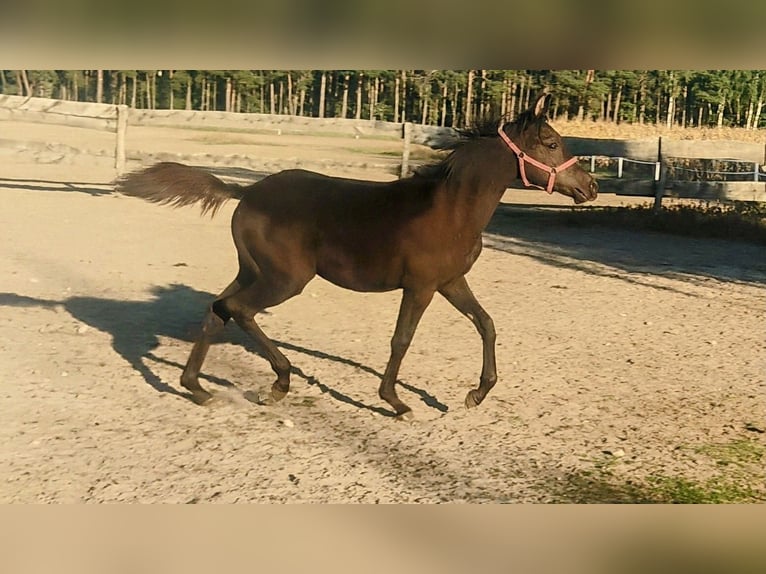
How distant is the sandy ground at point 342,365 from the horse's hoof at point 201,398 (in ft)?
0.24

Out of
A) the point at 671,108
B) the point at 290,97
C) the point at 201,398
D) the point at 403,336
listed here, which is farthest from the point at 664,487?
the point at 671,108

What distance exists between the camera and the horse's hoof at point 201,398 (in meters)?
5.46

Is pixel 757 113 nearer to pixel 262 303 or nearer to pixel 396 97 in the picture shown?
pixel 396 97

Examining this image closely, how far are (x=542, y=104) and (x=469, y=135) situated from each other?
1.39 ft

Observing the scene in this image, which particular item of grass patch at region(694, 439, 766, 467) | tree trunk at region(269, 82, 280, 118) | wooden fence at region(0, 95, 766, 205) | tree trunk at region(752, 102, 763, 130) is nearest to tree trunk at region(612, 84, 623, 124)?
wooden fence at region(0, 95, 766, 205)

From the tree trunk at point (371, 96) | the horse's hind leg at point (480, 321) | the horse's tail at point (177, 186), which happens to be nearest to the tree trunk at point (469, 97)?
the tree trunk at point (371, 96)

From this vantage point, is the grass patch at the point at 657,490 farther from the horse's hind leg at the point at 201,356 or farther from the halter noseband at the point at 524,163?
the horse's hind leg at the point at 201,356

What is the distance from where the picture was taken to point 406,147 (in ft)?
20.5

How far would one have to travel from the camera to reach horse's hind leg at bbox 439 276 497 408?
5398 millimetres

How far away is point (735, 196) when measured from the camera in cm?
970

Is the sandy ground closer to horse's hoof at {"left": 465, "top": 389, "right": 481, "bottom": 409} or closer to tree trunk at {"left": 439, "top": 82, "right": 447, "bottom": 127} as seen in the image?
horse's hoof at {"left": 465, "top": 389, "right": 481, "bottom": 409}

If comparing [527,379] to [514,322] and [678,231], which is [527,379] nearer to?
[514,322]
